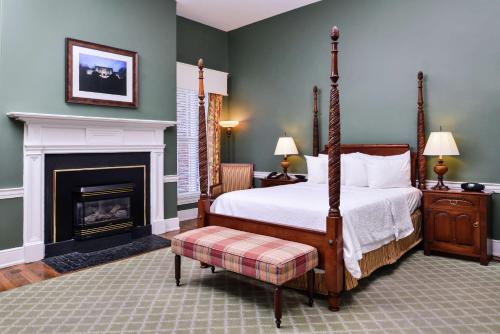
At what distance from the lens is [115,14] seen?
4.36 m

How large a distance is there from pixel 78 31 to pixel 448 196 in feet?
14.8

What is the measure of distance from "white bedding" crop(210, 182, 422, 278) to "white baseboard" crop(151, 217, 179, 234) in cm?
164

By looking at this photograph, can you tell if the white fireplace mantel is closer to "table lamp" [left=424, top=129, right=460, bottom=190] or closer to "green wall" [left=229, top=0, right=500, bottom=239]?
"green wall" [left=229, top=0, right=500, bottom=239]

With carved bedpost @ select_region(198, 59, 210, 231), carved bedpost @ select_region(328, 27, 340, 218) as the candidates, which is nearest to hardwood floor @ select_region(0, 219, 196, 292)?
carved bedpost @ select_region(198, 59, 210, 231)

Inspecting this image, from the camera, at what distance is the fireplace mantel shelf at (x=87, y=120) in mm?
3527

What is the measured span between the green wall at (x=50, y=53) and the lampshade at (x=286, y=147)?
5.97ft

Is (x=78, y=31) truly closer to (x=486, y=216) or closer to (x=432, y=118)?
(x=432, y=118)

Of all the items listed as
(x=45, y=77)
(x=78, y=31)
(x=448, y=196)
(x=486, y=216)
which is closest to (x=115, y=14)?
(x=78, y=31)

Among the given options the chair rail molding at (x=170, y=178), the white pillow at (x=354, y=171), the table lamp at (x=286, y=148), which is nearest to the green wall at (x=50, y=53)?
the chair rail molding at (x=170, y=178)

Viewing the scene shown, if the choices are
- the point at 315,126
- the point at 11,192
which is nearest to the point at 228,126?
the point at 315,126

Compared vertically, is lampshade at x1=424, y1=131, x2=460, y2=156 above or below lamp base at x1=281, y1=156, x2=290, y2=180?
above

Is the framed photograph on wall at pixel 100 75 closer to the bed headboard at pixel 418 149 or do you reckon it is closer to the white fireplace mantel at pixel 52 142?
the white fireplace mantel at pixel 52 142

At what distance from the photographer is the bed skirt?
2705 mm

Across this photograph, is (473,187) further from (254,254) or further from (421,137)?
(254,254)
